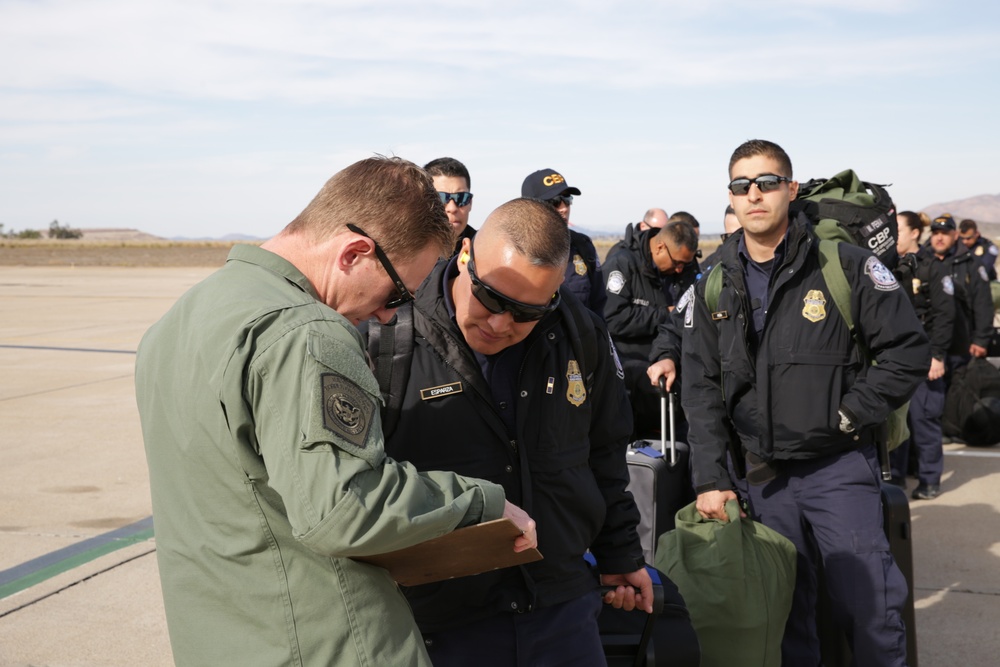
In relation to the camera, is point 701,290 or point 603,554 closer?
point 603,554

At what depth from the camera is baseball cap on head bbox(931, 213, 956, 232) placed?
8953 mm

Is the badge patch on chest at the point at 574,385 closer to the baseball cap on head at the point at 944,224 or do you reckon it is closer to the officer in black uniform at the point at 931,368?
the officer in black uniform at the point at 931,368

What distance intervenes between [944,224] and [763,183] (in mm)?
6171

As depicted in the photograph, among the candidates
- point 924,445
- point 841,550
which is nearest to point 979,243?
point 924,445

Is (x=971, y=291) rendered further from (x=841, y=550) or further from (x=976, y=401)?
(x=841, y=550)

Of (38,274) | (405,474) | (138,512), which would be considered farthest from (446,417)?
(38,274)

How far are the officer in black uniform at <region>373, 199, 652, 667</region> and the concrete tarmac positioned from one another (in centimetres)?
228

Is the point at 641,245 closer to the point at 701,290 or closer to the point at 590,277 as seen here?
the point at 590,277

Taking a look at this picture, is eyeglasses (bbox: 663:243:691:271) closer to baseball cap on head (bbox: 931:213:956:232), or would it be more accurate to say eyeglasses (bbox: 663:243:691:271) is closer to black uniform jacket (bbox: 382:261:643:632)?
baseball cap on head (bbox: 931:213:956:232)

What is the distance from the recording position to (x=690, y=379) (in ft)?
13.1

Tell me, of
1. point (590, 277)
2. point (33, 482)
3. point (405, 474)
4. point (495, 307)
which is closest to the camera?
point (405, 474)

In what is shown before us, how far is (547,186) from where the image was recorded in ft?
19.7

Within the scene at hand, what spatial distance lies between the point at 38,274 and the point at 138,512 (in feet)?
110

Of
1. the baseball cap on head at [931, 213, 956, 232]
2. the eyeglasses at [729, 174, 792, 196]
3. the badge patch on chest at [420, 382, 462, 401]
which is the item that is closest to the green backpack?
the eyeglasses at [729, 174, 792, 196]
